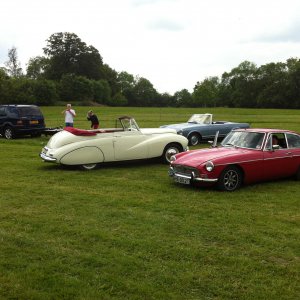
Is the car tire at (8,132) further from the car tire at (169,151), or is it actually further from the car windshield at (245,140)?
the car windshield at (245,140)

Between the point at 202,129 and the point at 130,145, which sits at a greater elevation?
the point at 202,129

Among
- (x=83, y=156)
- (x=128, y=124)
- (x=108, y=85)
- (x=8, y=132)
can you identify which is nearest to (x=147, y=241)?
(x=83, y=156)

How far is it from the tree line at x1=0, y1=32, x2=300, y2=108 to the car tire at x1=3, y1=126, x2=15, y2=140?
5806cm

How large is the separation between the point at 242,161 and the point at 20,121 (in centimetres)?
1448

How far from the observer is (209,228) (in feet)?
22.5

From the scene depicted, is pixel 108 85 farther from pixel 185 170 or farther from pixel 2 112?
pixel 185 170

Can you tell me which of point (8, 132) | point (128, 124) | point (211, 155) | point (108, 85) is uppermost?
point (108, 85)

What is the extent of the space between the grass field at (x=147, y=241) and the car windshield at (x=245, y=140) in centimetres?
94

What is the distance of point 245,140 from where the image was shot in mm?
10656

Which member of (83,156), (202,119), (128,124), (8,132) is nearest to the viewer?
(83,156)

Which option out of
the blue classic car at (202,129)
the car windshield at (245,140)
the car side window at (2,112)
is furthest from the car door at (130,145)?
the car side window at (2,112)

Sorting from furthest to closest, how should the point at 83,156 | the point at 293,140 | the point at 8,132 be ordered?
the point at 8,132 → the point at 83,156 → the point at 293,140

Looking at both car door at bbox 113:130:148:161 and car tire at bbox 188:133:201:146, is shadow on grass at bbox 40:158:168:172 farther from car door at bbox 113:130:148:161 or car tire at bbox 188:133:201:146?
car tire at bbox 188:133:201:146

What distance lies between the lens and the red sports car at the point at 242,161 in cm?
954
